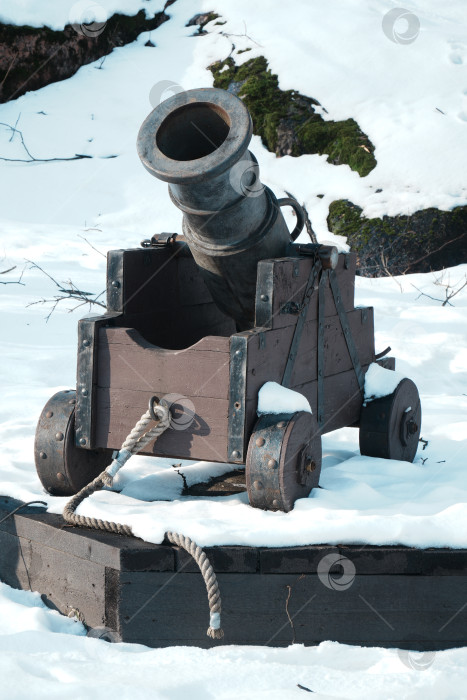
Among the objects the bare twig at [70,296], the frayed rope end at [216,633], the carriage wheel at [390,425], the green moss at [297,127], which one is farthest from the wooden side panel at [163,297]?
the green moss at [297,127]

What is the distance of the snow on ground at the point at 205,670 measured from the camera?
2.19 m

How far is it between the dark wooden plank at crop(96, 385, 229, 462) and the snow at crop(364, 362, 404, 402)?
3.21ft

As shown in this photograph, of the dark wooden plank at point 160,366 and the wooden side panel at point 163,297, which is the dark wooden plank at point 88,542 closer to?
the dark wooden plank at point 160,366

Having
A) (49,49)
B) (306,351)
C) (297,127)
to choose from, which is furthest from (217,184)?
(49,49)

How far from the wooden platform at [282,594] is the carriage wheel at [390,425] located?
0.92 meters

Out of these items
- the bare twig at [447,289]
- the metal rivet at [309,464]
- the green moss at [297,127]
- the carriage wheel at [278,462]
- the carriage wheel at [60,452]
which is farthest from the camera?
the green moss at [297,127]

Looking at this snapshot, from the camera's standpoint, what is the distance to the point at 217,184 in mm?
2877

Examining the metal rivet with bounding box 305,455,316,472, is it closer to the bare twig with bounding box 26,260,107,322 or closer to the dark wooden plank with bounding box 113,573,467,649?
the dark wooden plank with bounding box 113,573,467,649

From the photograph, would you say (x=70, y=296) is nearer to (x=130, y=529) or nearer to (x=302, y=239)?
(x=302, y=239)

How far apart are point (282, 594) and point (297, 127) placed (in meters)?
6.93

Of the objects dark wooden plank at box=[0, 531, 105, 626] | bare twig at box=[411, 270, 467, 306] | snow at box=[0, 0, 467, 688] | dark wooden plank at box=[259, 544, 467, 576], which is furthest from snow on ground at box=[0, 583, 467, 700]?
bare twig at box=[411, 270, 467, 306]

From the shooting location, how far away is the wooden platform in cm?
276

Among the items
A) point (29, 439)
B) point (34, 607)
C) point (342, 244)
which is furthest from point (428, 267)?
point (34, 607)

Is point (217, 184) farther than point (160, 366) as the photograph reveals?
No
